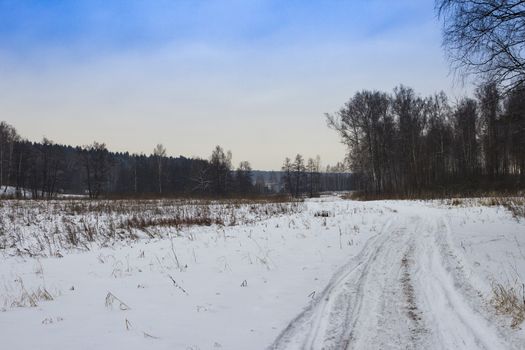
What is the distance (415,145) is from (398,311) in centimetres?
5009

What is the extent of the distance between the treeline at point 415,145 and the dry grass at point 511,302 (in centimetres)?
3552

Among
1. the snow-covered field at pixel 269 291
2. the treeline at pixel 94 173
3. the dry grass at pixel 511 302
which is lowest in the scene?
the snow-covered field at pixel 269 291

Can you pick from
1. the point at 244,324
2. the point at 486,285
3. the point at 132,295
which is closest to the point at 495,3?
the point at 486,285

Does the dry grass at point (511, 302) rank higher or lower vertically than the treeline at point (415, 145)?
lower

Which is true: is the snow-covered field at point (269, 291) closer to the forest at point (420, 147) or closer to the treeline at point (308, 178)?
the forest at point (420, 147)

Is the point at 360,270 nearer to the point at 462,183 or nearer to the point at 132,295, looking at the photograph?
the point at 132,295

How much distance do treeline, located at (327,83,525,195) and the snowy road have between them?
3442cm

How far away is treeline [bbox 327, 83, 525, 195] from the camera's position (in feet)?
139

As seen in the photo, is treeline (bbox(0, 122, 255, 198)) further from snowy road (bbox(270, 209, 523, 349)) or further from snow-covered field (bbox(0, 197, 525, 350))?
snowy road (bbox(270, 209, 523, 349))

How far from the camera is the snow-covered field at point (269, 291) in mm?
3965

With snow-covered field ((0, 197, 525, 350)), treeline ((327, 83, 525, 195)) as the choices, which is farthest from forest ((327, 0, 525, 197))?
snow-covered field ((0, 197, 525, 350))

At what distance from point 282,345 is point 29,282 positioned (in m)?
5.47

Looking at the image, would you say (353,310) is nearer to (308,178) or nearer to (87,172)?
(87,172)

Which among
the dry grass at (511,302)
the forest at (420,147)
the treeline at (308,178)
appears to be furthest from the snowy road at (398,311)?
the treeline at (308,178)
